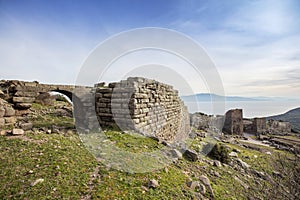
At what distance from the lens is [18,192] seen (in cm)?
244

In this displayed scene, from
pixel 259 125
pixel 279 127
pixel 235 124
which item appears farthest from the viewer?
pixel 279 127

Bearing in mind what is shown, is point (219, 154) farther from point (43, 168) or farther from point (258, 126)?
point (258, 126)

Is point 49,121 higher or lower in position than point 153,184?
higher

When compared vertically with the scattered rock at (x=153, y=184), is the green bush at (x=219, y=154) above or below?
below

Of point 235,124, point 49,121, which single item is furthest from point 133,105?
point 235,124

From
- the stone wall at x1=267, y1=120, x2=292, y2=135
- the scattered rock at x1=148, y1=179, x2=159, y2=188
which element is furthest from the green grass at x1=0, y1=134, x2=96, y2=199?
the stone wall at x1=267, y1=120, x2=292, y2=135

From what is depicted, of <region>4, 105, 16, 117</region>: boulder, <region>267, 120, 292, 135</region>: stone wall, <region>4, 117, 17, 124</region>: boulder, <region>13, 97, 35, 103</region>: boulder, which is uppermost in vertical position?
<region>13, 97, 35, 103</region>: boulder

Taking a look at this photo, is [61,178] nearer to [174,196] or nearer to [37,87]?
[174,196]

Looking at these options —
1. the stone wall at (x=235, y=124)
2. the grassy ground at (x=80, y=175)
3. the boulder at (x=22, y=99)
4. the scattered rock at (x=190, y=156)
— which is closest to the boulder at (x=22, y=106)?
the boulder at (x=22, y=99)

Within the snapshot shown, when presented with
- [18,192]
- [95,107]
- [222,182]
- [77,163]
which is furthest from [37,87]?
[222,182]

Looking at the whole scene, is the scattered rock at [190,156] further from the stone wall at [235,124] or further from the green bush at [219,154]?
the stone wall at [235,124]

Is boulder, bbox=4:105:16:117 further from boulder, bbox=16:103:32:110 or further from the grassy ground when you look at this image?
the grassy ground

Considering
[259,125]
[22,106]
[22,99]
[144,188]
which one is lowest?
[259,125]

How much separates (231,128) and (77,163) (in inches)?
852
